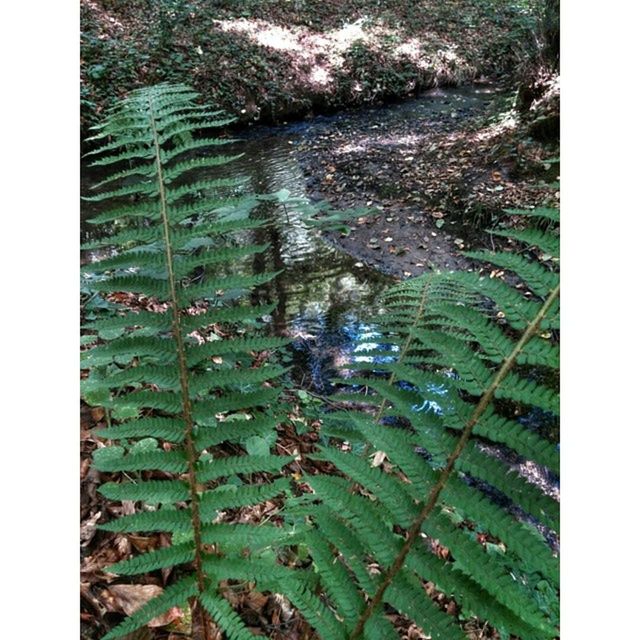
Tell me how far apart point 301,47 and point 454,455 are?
6178 mm

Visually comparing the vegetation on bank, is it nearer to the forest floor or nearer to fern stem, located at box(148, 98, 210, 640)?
the forest floor

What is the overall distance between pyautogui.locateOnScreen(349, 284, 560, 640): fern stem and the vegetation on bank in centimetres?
401

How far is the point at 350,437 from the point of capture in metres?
1.12

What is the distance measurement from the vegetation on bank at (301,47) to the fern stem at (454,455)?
401 centimetres

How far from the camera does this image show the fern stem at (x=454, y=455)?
2.14 ft

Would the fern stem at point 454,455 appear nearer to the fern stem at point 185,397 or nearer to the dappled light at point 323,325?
the dappled light at point 323,325

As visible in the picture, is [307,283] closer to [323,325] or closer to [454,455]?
[323,325]

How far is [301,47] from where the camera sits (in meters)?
5.93

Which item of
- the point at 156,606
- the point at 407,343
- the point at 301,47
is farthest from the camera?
the point at 301,47

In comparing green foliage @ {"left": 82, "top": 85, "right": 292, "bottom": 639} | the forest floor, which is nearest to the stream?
the forest floor

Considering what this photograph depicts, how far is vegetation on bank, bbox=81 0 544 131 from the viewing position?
14.4ft

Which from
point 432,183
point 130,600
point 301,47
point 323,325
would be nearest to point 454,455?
point 130,600
